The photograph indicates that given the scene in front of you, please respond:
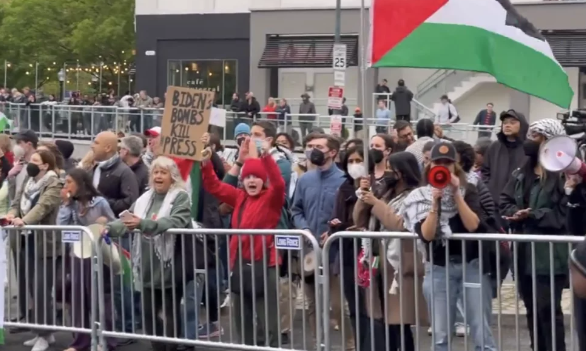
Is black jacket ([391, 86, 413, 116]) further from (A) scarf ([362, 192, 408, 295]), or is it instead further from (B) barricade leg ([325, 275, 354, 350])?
(A) scarf ([362, 192, 408, 295])

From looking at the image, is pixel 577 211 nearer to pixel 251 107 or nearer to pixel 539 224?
pixel 539 224

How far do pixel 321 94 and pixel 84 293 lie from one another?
102 feet

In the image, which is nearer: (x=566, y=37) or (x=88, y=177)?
(x=88, y=177)

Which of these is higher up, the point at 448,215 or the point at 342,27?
the point at 342,27

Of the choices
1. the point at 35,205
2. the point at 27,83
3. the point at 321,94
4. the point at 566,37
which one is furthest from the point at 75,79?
the point at 35,205

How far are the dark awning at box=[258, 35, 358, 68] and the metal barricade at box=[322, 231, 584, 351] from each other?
3043 cm

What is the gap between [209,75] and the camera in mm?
43062

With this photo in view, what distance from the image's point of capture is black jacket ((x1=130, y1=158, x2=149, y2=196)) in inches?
403

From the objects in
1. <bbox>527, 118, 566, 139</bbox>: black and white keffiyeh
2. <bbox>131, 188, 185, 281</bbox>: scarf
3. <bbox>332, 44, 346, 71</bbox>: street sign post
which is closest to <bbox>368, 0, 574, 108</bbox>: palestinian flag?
<bbox>527, 118, 566, 139</bbox>: black and white keffiyeh

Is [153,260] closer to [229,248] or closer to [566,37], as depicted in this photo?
[229,248]

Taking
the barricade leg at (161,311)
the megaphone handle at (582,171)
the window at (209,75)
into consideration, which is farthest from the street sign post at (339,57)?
the window at (209,75)

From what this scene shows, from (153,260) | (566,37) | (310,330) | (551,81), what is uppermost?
(566,37)

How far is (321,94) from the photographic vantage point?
39.3 metres

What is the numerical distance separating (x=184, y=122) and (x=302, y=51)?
30.3 meters
